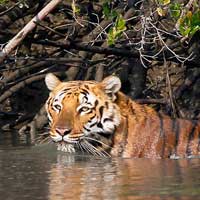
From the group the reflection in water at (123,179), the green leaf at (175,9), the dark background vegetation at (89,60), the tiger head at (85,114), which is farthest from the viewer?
the dark background vegetation at (89,60)

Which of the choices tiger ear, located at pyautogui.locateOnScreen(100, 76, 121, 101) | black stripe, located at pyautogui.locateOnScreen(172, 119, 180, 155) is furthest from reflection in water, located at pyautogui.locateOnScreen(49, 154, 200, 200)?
tiger ear, located at pyautogui.locateOnScreen(100, 76, 121, 101)

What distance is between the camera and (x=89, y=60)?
477 inches

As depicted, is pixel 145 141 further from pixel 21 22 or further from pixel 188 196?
pixel 21 22

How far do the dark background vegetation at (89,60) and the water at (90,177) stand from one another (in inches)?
70.4

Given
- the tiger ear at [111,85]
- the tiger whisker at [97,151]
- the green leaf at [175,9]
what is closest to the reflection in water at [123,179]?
the tiger whisker at [97,151]

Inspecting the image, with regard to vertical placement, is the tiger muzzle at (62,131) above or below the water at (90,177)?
above

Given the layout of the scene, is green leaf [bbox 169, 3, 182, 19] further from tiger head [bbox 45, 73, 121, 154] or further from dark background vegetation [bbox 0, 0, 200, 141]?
dark background vegetation [bbox 0, 0, 200, 141]

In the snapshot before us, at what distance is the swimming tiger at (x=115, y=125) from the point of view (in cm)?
948

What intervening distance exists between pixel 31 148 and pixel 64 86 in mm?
1076

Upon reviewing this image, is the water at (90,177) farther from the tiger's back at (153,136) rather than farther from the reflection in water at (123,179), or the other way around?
the tiger's back at (153,136)

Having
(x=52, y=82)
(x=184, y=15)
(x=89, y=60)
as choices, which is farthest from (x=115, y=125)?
(x=89, y=60)

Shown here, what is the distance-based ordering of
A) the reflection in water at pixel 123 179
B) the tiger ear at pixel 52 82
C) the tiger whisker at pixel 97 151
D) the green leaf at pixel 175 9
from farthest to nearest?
the tiger ear at pixel 52 82
the tiger whisker at pixel 97 151
the green leaf at pixel 175 9
the reflection in water at pixel 123 179

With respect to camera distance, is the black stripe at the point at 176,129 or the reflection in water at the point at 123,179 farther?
the black stripe at the point at 176,129

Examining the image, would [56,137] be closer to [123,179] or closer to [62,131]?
[62,131]
